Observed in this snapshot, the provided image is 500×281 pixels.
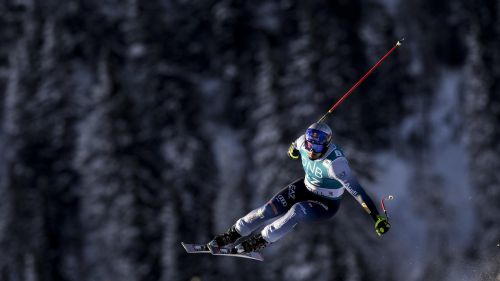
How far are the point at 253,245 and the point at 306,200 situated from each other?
3.77ft

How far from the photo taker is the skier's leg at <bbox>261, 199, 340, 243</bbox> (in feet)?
45.2

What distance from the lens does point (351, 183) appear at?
13.2 meters

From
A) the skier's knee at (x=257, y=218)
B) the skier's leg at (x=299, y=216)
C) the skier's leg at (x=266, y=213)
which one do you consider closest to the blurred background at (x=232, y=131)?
the skier's leg at (x=299, y=216)

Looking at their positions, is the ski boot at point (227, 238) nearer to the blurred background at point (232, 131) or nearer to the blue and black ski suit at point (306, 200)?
the blue and black ski suit at point (306, 200)

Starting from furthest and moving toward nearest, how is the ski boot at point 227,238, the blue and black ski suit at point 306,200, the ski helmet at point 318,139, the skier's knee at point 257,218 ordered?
the ski boot at point 227,238 → the skier's knee at point 257,218 → the blue and black ski suit at point 306,200 → the ski helmet at point 318,139

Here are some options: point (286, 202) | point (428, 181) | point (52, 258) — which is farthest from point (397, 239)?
point (286, 202)

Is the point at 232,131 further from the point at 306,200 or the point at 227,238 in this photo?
the point at 306,200

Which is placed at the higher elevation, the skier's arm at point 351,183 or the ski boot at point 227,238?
the ski boot at point 227,238

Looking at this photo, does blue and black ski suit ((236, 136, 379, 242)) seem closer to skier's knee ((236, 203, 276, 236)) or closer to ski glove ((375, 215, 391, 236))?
skier's knee ((236, 203, 276, 236))

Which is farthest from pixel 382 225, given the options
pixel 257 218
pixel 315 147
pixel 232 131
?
pixel 232 131

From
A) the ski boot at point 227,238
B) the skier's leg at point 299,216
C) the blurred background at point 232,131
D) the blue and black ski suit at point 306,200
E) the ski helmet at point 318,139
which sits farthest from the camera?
the blurred background at point 232,131

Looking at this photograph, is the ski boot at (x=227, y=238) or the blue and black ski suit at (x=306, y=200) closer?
A: the blue and black ski suit at (x=306, y=200)

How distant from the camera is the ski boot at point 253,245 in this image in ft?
46.6

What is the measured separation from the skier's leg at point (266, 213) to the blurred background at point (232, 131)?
5562mm
